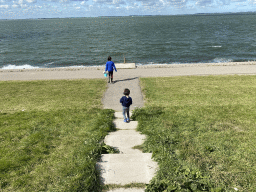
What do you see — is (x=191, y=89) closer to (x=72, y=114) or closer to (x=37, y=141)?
(x=72, y=114)

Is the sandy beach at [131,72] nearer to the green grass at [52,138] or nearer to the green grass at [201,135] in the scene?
the green grass at [201,135]

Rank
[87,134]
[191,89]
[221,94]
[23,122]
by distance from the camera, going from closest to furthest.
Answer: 1. [87,134]
2. [23,122]
3. [221,94]
4. [191,89]

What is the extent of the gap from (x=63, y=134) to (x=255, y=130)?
20.8 feet

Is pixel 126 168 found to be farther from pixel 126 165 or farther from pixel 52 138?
pixel 52 138

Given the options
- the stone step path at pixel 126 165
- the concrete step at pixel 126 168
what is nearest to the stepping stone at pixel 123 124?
the stone step path at pixel 126 165

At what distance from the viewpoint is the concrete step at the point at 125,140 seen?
5.49 meters

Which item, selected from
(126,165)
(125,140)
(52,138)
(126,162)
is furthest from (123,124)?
(126,165)

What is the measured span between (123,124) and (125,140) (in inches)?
52.1

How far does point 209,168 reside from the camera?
4613 millimetres

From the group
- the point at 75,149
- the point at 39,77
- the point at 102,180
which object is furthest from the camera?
the point at 39,77

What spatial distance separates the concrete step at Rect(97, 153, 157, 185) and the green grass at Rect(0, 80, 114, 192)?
9.8 inches

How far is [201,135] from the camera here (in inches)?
241

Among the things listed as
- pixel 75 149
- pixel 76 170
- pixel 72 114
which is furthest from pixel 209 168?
pixel 72 114

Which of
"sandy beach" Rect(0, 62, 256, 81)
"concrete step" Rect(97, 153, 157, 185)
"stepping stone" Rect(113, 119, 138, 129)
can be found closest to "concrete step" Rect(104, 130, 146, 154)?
"stepping stone" Rect(113, 119, 138, 129)
